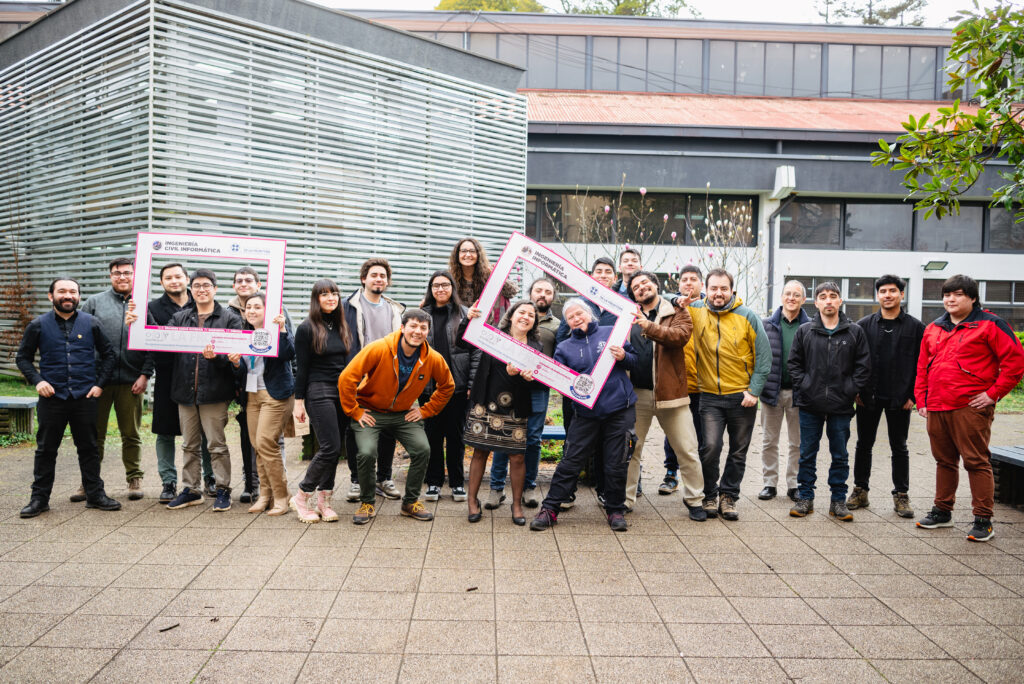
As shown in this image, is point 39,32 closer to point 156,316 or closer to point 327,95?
point 327,95

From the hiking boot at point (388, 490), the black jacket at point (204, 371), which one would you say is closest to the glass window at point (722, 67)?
the hiking boot at point (388, 490)

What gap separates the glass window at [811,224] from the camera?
2130 centimetres

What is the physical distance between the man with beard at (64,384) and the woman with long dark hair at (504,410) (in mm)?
3169

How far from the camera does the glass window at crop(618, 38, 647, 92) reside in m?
28.6

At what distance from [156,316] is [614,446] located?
4131 mm

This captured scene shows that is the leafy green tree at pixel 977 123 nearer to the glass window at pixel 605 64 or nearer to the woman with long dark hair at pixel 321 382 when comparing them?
the woman with long dark hair at pixel 321 382

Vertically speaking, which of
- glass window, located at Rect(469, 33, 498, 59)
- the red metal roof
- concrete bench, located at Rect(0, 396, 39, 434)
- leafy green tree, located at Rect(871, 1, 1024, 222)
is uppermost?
glass window, located at Rect(469, 33, 498, 59)

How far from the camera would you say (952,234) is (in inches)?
858

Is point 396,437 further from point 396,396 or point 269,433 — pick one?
point 269,433

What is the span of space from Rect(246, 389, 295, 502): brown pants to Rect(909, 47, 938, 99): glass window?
31326mm

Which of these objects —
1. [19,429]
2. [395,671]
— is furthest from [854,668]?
[19,429]

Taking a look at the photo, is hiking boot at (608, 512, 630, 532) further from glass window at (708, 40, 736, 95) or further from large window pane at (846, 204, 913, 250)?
glass window at (708, 40, 736, 95)

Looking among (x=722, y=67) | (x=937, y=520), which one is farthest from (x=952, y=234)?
(x=937, y=520)

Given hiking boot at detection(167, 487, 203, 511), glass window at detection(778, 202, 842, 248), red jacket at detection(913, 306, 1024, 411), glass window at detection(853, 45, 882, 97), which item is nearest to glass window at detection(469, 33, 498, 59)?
glass window at detection(778, 202, 842, 248)
